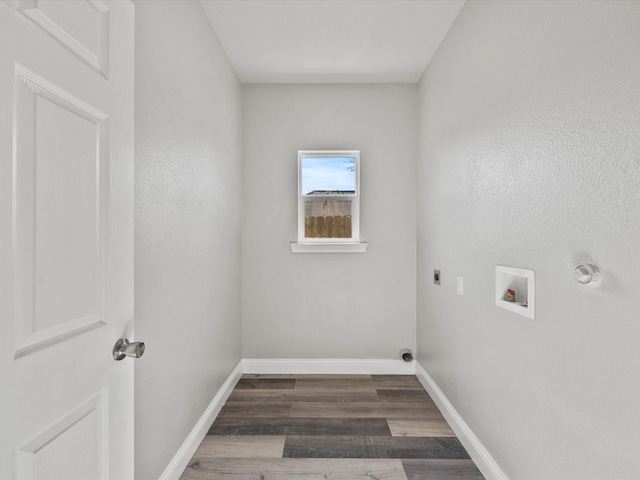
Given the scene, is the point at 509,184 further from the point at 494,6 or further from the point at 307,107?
the point at 307,107

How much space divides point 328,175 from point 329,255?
692 mm

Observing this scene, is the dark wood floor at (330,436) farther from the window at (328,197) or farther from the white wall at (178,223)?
the window at (328,197)

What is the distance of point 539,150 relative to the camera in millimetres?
1435

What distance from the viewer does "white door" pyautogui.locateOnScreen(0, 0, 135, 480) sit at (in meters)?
0.67

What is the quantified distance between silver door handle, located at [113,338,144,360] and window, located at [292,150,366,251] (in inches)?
88.3

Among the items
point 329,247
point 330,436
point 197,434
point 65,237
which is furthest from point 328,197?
point 65,237

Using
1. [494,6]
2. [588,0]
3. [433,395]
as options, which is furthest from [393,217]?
[588,0]

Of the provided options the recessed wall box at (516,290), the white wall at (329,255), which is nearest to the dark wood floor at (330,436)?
the white wall at (329,255)

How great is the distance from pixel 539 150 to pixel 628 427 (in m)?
0.95

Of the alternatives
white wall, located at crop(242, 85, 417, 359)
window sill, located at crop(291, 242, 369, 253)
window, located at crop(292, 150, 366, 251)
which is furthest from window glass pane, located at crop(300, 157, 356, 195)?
window sill, located at crop(291, 242, 369, 253)

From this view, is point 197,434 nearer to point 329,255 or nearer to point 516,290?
point 329,255

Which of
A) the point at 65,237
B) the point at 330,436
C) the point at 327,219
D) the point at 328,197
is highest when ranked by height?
the point at 328,197

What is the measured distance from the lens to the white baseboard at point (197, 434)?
1.79 metres

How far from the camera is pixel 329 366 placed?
3.26 m
